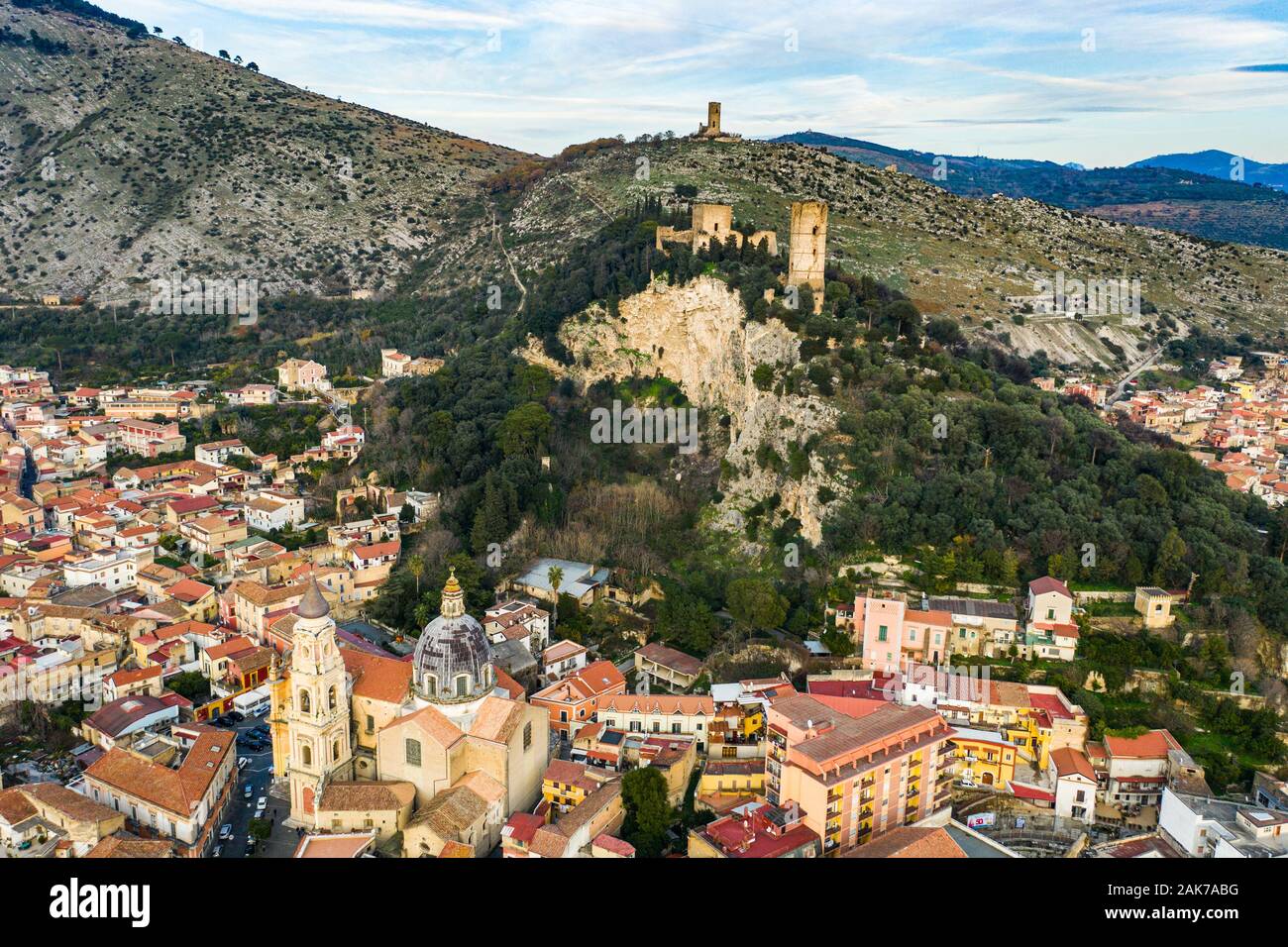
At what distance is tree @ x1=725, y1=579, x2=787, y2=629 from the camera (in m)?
28.4

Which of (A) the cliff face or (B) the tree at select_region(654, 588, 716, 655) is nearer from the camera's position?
(B) the tree at select_region(654, 588, 716, 655)

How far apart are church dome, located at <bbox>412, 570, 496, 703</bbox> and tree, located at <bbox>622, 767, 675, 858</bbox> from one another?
409 cm

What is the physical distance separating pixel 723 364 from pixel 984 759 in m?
21.4

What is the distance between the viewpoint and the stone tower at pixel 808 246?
1462 inches

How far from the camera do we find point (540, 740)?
72.0ft

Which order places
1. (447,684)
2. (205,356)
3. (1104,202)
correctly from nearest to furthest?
(447,684) → (205,356) → (1104,202)

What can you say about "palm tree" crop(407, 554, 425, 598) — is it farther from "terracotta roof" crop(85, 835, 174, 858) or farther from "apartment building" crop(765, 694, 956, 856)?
"apartment building" crop(765, 694, 956, 856)

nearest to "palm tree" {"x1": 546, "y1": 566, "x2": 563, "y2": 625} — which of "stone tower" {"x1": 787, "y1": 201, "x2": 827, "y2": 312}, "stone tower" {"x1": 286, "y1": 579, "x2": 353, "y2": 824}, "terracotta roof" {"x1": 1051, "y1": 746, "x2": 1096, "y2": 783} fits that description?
"stone tower" {"x1": 286, "y1": 579, "x2": 353, "y2": 824}

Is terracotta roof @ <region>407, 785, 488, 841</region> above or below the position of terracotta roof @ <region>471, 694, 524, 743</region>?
below

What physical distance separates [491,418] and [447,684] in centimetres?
2013

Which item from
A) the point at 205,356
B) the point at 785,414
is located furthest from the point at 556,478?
the point at 205,356

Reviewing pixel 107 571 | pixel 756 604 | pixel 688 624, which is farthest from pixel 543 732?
pixel 107 571

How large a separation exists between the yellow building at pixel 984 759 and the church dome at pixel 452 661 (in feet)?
37.8
